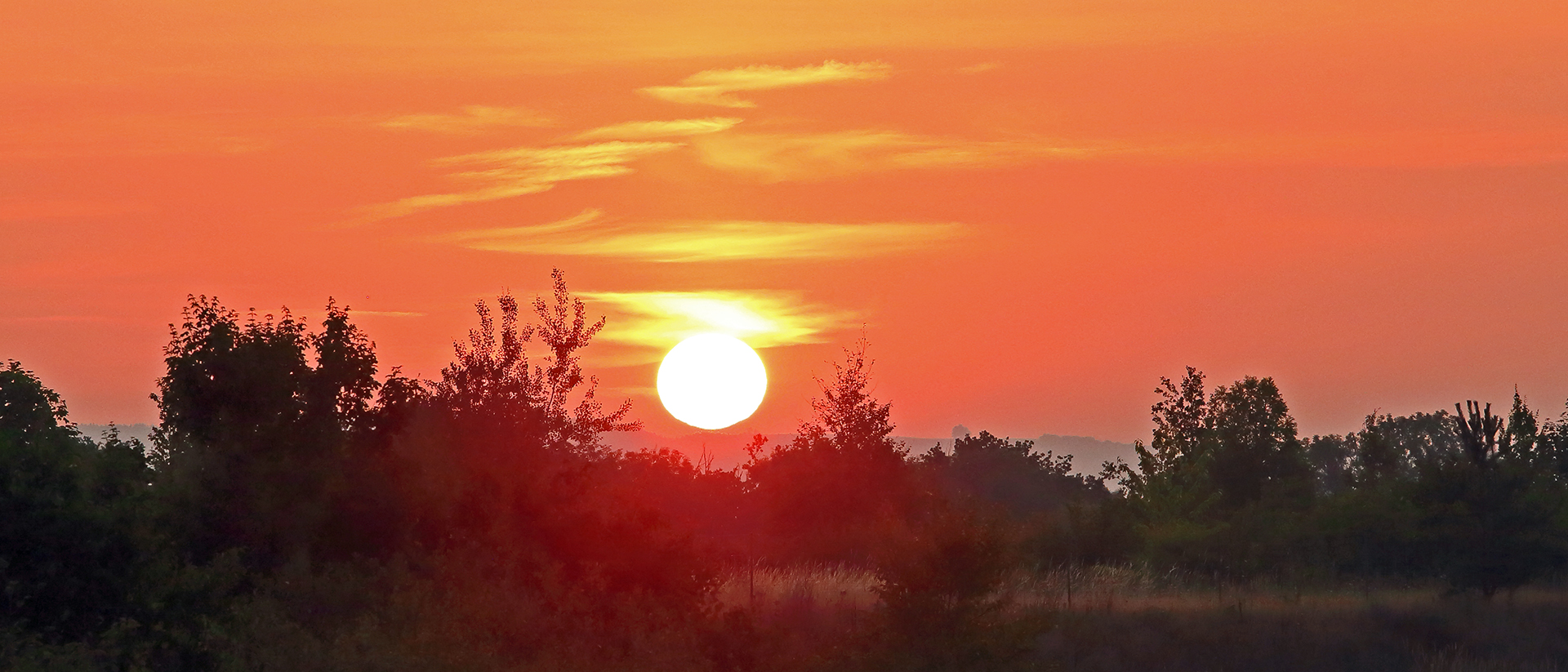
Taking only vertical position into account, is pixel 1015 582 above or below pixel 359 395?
below

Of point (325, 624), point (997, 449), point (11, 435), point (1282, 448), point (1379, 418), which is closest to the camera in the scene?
point (11, 435)

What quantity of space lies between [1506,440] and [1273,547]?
11.0 m

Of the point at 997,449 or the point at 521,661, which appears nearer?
the point at 521,661

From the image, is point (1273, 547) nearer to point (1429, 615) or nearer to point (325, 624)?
point (1429, 615)

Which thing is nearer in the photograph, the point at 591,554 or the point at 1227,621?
the point at 591,554

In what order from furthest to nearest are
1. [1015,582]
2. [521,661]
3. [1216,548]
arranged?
[1216,548] < [1015,582] < [521,661]

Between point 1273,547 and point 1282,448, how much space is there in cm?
2017

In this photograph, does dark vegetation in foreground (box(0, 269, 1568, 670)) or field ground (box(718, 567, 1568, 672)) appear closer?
dark vegetation in foreground (box(0, 269, 1568, 670))

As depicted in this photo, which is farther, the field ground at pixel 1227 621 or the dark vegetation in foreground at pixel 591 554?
the field ground at pixel 1227 621

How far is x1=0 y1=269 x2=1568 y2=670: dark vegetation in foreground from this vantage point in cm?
2381

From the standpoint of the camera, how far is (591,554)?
4084 centimetres

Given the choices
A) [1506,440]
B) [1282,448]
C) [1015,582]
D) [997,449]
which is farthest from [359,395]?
[997,449]

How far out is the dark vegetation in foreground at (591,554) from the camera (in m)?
23.8

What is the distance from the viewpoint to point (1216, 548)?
195 ft
